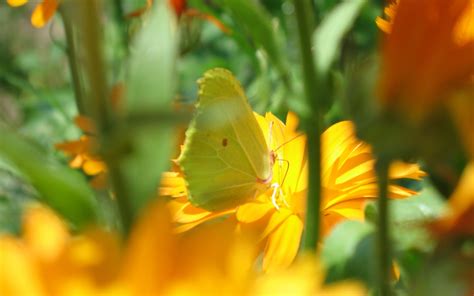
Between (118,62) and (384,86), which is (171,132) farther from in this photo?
(118,62)

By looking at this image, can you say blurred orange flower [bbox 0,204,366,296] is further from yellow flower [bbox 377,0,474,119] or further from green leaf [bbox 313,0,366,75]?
green leaf [bbox 313,0,366,75]

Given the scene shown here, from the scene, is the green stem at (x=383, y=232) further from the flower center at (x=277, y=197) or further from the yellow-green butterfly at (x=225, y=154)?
the flower center at (x=277, y=197)

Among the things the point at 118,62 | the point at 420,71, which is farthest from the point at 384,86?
the point at 118,62

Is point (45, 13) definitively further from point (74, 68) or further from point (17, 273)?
point (17, 273)

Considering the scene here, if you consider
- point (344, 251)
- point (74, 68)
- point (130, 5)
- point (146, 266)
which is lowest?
point (130, 5)

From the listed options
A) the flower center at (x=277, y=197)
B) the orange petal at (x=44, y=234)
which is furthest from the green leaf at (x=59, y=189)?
the flower center at (x=277, y=197)

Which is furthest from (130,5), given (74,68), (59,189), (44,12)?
(59,189)

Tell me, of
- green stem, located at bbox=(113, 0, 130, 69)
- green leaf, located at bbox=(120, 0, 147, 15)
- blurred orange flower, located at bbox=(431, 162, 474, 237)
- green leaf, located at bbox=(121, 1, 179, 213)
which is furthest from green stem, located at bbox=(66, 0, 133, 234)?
green leaf, located at bbox=(120, 0, 147, 15)
